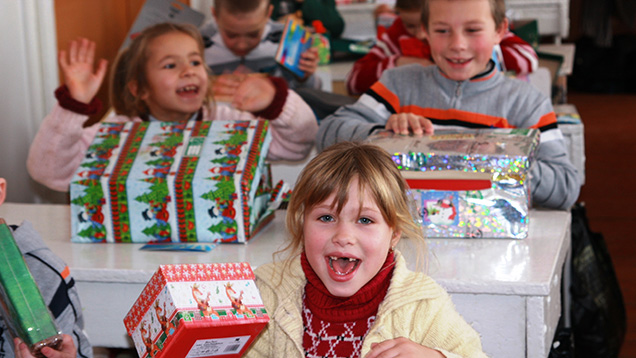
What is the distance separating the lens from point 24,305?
1.12 meters

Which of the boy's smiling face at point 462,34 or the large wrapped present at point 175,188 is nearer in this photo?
the large wrapped present at point 175,188

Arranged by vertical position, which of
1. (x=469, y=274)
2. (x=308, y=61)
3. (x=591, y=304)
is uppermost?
(x=308, y=61)

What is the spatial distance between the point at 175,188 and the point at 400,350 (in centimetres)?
73

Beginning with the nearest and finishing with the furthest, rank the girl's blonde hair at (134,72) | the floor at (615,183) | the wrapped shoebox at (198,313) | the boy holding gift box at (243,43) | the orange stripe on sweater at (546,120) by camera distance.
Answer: the wrapped shoebox at (198,313) < the orange stripe on sweater at (546,120) < the girl's blonde hair at (134,72) < the boy holding gift box at (243,43) < the floor at (615,183)

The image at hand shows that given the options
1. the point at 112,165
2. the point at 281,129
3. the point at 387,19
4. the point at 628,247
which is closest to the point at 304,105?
the point at 281,129

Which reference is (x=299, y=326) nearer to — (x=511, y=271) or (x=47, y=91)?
(x=511, y=271)

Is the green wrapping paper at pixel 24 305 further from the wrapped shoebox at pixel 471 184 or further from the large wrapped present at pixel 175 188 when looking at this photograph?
the wrapped shoebox at pixel 471 184

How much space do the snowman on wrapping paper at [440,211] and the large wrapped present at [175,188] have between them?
36cm

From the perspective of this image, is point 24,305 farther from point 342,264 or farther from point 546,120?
point 546,120

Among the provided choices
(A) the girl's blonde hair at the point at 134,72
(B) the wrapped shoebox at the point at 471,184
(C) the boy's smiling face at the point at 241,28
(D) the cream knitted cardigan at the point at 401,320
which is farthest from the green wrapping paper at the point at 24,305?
(C) the boy's smiling face at the point at 241,28

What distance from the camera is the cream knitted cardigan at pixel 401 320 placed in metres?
1.23

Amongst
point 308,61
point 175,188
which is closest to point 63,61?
point 175,188

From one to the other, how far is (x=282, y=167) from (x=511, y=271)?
1.10 m

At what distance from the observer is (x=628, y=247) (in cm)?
368
